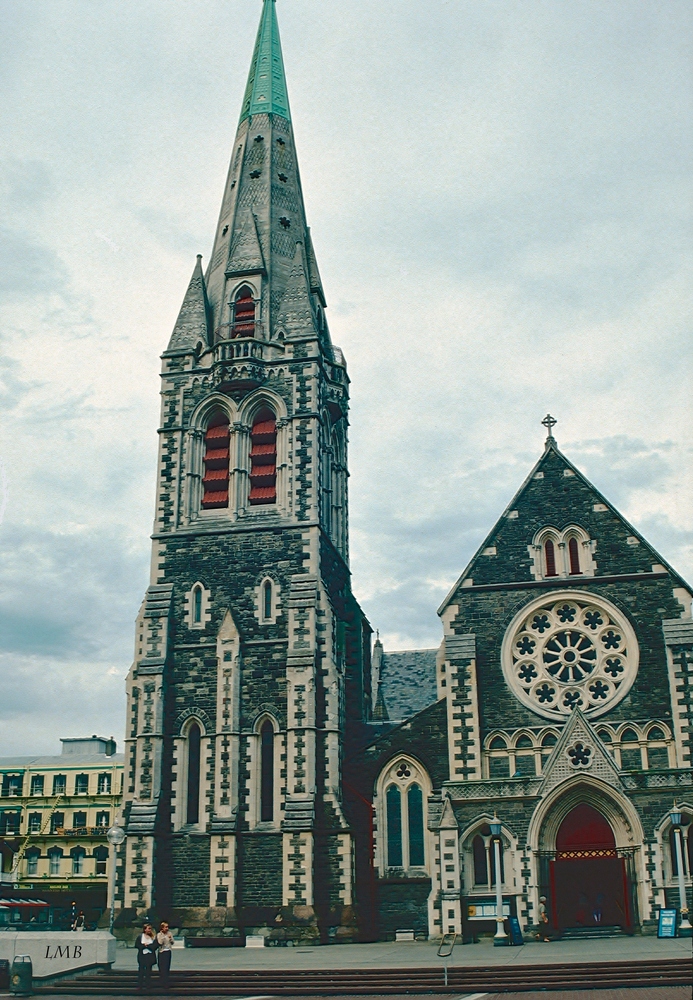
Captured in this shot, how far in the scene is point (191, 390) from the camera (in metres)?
44.4

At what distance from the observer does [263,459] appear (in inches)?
1705

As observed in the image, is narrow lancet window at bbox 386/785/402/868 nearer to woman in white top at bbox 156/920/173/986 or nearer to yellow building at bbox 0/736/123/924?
woman in white top at bbox 156/920/173/986

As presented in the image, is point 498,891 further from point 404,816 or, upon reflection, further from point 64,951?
point 64,951

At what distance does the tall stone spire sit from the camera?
150ft

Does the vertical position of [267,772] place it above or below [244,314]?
below

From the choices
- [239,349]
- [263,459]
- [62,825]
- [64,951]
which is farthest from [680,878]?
[62,825]

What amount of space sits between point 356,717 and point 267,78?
30415 mm

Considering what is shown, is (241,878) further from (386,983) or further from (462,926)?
(386,983)

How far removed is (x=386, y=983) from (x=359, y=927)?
40.5 ft

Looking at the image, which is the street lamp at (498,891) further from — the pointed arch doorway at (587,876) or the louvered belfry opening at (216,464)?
the louvered belfry opening at (216,464)

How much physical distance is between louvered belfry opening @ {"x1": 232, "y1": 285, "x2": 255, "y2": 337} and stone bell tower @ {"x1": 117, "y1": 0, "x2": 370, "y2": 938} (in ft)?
0.21

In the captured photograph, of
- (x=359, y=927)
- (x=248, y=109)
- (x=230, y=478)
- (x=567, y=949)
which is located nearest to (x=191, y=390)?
(x=230, y=478)

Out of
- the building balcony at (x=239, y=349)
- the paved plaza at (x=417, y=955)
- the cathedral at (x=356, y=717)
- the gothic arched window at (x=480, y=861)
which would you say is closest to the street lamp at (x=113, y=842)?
the cathedral at (x=356, y=717)

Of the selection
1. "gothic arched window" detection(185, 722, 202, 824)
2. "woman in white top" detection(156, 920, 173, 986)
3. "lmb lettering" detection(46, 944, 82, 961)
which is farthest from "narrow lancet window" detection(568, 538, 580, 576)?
Result: "lmb lettering" detection(46, 944, 82, 961)
